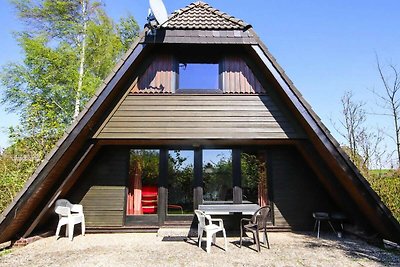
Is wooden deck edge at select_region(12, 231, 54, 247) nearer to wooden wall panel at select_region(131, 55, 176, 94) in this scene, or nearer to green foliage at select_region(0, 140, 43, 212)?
green foliage at select_region(0, 140, 43, 212)

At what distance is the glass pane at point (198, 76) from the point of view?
598cm

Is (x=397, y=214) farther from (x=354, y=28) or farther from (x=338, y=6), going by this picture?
(x=338, y=6)

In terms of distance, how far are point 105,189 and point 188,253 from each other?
292 cm

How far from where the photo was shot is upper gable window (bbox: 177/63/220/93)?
19.5 ft

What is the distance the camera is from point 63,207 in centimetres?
522

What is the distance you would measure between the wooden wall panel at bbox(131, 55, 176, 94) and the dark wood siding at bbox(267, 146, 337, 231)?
3143 mm

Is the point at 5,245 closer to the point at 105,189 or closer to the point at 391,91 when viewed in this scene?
the point at 105,189

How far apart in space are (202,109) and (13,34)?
11.4 metres

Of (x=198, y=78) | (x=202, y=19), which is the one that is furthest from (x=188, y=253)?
(x=202, y=19)

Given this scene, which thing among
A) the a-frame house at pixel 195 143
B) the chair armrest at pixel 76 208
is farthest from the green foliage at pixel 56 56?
the a-frame house at pixel 195 143

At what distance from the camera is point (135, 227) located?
5906mm

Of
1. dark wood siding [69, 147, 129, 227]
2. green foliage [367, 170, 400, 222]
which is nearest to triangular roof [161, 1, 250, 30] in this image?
dark wood siding [69, 147, 129, 227]

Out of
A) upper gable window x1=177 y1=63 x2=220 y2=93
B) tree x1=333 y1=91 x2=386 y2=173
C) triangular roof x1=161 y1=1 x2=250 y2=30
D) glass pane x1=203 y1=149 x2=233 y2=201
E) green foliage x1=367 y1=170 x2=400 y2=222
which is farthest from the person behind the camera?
tree x1=333 y1=91 x2=386 y2=173

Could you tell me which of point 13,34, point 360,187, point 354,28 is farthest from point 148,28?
point 13,34
